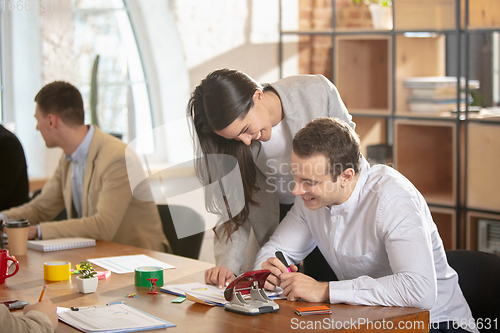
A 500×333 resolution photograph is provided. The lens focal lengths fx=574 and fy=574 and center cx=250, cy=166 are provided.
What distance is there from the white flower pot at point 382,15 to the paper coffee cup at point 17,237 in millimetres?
2518

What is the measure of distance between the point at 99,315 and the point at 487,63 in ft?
9.52

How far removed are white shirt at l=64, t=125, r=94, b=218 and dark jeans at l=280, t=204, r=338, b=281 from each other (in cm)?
108

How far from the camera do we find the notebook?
2.23m

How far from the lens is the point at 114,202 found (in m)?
2.52

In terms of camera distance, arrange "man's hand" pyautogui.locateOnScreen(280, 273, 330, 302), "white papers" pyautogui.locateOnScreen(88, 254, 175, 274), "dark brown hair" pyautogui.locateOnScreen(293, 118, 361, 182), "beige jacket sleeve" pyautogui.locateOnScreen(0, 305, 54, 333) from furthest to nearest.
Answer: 1. "white papers" pyautogui.locateOnScreen(88, 254, 175, 274)
2. "dark brown hair" pyautogui.locateOnScreen(293, 118, 361, 182)
3. "man's hand" pyautogui.locateOnScreen(280, 273, 330, 302)
4. "beige jacket sleeve" pyautogui.locateOnScreen(0, 305, 54, 333)

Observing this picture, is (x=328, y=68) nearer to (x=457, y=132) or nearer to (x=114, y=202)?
(x=457, y=132)

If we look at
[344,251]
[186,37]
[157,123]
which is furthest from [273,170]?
[157,123]

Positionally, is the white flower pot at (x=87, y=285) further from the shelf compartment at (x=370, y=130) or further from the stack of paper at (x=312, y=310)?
the shelf compartment at (x=370, y=130)

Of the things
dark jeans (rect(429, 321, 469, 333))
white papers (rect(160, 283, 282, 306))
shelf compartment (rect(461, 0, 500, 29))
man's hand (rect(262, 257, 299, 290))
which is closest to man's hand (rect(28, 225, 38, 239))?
white papers (rect(160, 283, 282, 306))

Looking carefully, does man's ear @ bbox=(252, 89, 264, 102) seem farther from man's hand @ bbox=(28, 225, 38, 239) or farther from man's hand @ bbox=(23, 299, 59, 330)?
man's hand @ bbox=(28, 225, 38, 239)

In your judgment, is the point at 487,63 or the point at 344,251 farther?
the point at 487,63

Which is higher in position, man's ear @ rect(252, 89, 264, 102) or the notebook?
man's ear @ rect(252, 89, 264, 102)

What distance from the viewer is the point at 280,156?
2.00 metres

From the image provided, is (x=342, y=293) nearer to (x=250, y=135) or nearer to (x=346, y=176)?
(x=346, y=176)
